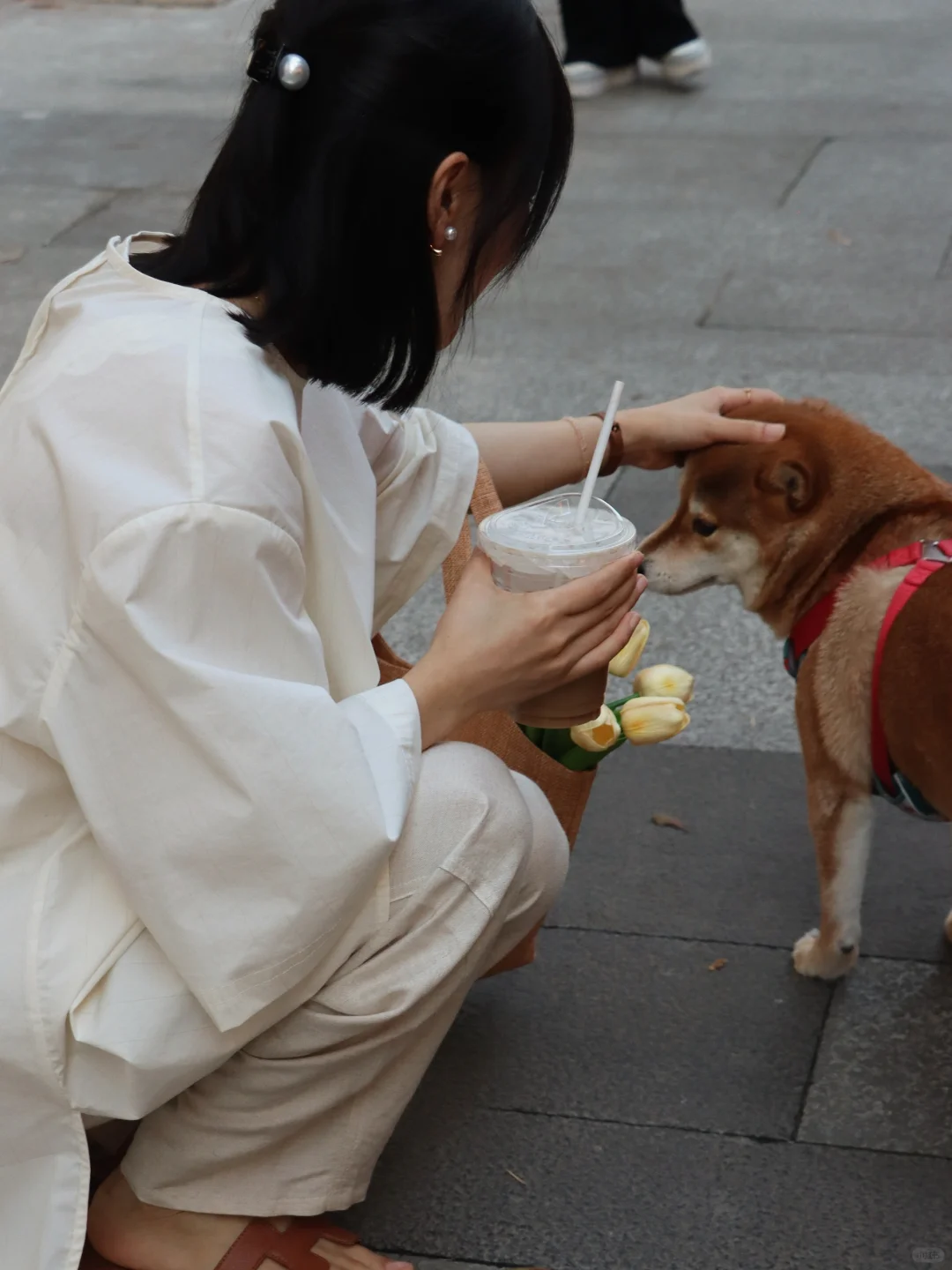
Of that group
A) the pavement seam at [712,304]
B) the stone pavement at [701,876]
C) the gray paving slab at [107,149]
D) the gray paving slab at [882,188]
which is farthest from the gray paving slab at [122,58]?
the pavement seam at [712,304]

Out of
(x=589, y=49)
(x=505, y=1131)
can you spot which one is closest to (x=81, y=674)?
(x=505, y=1131)

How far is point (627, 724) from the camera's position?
2410mm

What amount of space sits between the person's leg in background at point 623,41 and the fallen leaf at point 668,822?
5.97 metres

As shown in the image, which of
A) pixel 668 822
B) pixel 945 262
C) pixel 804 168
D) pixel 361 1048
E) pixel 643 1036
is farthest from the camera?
pixel 804 168

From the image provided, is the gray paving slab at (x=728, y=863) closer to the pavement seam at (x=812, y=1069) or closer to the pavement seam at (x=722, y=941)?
the pavement seam at (x=722, y=941)

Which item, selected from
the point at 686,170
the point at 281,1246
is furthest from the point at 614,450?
the point at 686,170

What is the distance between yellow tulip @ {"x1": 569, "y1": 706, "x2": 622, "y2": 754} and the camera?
92.2 inches

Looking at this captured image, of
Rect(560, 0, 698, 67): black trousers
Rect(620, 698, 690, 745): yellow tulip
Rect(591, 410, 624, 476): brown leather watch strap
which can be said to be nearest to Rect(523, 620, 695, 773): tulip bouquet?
Rect(620, 698, 690, 745): yellow tulip

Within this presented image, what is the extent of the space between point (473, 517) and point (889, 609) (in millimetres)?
722

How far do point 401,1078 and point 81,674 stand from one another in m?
0.73

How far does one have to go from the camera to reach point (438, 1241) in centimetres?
217

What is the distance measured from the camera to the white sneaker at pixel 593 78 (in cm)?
811

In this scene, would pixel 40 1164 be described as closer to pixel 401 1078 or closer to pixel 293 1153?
pixel 293 1153

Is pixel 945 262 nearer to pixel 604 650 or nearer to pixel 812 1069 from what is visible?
pixel 812 1069
